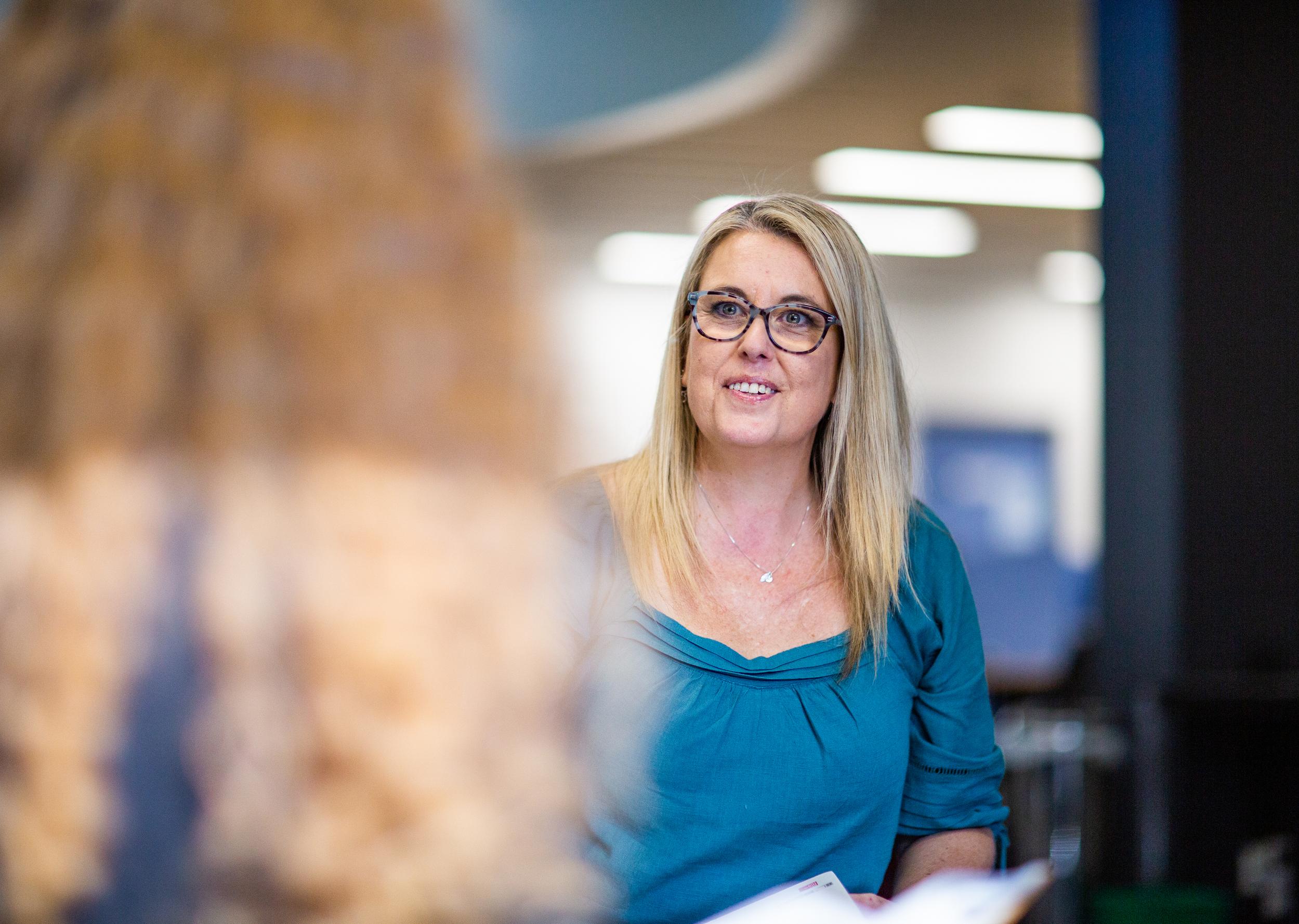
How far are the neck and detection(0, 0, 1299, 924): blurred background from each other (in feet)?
0.64

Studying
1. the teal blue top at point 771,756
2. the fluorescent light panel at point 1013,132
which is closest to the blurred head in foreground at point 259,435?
the teal blue top at point 771,756

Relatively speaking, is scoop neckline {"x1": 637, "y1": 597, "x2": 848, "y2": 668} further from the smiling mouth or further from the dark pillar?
the dark pillar

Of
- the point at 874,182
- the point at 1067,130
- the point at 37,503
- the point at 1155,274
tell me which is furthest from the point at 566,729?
the point at 874,182

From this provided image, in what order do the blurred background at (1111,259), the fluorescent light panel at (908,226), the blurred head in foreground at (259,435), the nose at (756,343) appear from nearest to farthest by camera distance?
the blurred head in foreground at (259,435) < the blurred background at (1111,259) < the nose at (756,343) < the fluorescent light panel at (908,226)

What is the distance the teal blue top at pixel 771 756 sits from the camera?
1.31 metres

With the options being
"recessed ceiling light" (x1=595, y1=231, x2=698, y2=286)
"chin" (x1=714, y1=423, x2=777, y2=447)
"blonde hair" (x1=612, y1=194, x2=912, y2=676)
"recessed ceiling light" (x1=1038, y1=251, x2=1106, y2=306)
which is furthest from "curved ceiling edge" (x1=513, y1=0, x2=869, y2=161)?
"recessed ceiling light" (x1=1038, y1=251, x2=1106, y2=306)

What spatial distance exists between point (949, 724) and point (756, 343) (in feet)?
1.70

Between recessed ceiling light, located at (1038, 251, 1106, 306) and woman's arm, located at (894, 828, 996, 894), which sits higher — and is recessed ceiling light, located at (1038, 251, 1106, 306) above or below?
above

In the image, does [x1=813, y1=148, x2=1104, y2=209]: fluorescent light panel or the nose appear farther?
[x1=813, y1=148, x2=1104, y2=209]: fluorescent light panel

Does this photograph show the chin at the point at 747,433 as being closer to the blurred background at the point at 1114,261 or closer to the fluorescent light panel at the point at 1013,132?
the blurred background at the point at 1114,261

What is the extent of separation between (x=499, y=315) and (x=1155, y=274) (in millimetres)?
4007

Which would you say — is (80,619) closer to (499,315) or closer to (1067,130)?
(499,315)

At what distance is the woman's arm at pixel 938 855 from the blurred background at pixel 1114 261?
25.6 inches

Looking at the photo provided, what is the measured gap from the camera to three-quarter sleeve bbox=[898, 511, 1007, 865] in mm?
1441
